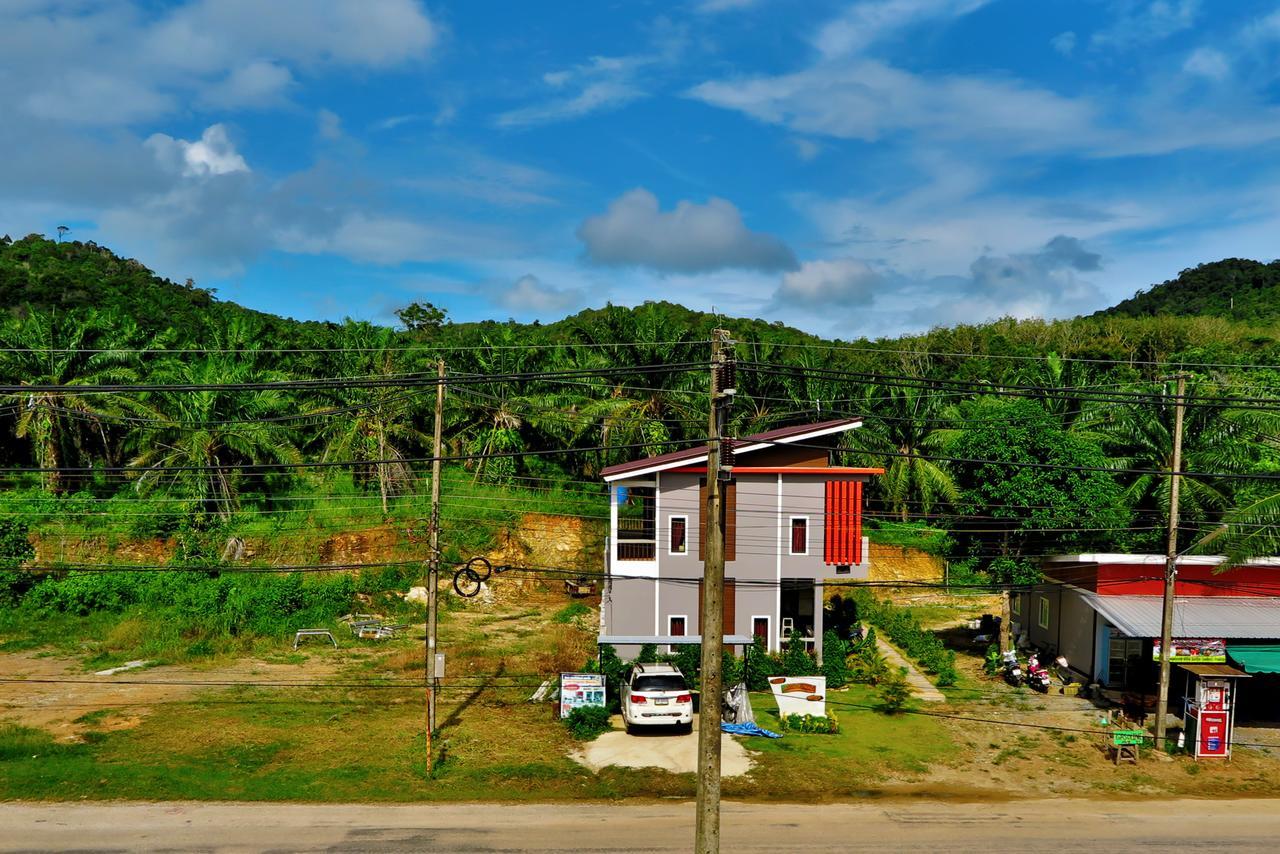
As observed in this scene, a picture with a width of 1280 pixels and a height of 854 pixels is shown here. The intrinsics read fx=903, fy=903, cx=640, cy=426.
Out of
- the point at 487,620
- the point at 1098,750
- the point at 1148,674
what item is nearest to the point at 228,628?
the point at 487,620

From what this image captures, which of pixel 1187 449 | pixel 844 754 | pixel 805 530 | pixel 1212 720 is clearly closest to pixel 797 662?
pixel 805 530

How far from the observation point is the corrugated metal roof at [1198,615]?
83.8 ft

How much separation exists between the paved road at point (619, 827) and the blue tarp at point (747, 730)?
4.56 m

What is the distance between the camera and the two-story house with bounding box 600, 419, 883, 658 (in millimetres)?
30703

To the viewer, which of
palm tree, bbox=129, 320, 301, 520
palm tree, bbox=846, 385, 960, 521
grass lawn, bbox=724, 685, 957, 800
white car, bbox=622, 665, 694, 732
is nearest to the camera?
grass lawn, bbox=724, 685, 957, 800

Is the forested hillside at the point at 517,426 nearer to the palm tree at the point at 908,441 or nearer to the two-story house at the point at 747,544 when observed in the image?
the palm tree at the point at 908,441

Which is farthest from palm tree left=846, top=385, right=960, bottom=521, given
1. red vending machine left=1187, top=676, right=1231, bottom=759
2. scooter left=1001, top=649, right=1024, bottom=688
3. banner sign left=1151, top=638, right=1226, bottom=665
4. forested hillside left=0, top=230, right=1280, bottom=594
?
red vending machine left=1187, top=676, right=1231, bottom=759

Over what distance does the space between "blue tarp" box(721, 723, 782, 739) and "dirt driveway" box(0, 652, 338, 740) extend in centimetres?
1416

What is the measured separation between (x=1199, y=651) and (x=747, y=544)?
13.4 m

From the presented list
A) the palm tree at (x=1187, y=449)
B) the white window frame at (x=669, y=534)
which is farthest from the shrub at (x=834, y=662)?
the palm tree at (x=1187, y=449)

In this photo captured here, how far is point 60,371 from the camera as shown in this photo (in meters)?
41.6

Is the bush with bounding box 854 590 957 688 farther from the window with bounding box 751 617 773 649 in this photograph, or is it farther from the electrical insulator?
the electrical insulator

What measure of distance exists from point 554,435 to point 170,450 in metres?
18.8

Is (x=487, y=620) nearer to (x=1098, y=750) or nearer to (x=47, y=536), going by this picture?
(x=47, y=536)
